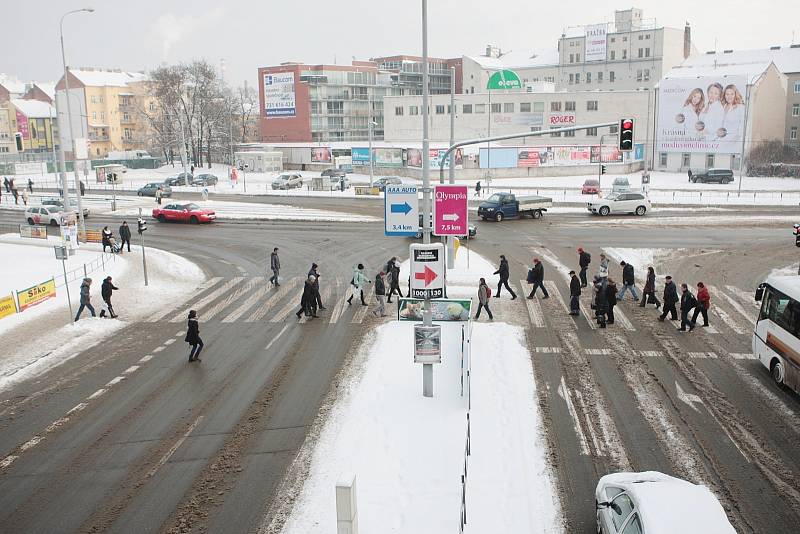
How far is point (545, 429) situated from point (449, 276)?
13.0 meters

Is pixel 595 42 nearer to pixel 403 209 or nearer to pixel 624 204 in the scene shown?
pixel 624 204

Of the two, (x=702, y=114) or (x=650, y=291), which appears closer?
(x=650, y=291)

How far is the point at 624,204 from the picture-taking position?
1604 inches

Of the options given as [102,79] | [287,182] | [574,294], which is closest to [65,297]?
[574,294]

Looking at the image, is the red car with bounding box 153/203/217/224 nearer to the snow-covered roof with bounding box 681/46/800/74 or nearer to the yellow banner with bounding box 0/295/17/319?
the yellow banner with bounding box 0/295/17/319

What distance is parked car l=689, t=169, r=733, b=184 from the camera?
6159 centimetres

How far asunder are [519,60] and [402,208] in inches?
4388

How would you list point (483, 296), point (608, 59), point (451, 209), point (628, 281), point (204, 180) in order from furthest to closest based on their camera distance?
point (608, 59)
point (204, 180)
point (628, 281)
point (483, 296)
point (451, 209)

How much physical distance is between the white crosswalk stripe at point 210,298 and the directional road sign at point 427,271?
10.2 metres

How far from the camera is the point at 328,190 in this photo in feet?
Result: 198

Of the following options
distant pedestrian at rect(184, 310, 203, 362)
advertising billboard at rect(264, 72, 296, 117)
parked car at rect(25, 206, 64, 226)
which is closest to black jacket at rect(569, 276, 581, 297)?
distant pedestrian at rect(184, 310, 203, 362)

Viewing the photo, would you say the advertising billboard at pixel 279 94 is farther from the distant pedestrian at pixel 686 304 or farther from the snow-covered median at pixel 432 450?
the snow-covered median at pixel 432 450

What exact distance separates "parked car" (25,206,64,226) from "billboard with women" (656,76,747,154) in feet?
197

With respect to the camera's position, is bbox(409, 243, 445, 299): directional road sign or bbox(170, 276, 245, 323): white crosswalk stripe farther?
bbox(170, 276, 245, 323): white crosswalk stripe
